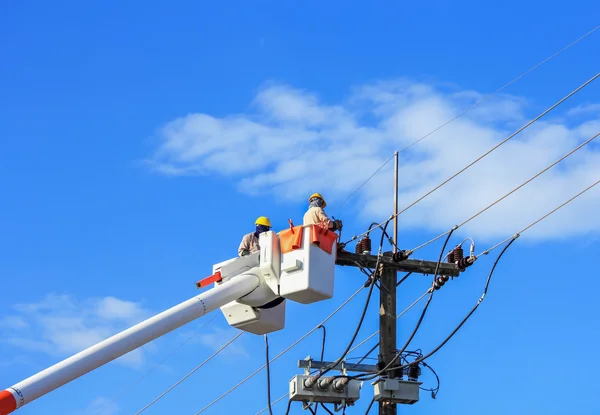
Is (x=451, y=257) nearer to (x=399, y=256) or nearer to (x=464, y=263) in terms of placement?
(x=464, y=263)

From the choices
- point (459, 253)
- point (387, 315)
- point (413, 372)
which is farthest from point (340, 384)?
point (459, 253)

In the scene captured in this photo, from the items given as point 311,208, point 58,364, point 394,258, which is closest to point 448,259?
point 394,258

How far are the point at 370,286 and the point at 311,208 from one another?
163cm

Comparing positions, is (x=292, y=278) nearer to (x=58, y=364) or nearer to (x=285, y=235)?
(x=285, y=235)

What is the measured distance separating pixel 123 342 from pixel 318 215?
4.27 metres

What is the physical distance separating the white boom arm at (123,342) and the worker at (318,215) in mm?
1428

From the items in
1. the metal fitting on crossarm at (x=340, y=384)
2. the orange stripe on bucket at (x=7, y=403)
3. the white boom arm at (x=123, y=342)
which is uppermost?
the metal fitting on crossarm at (x=340, y=384)

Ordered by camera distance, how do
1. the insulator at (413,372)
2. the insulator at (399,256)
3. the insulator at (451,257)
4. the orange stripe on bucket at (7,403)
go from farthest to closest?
the insulator at (451,257) < the insulator at (399,256) < the insulator at (413,372) < the orange stripe on bucket at (7,403)

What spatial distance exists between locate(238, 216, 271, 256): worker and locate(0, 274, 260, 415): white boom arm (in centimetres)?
97

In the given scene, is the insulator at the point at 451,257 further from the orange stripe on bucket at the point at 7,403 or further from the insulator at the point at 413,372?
the orange stripe on bucket at the point at 7,403

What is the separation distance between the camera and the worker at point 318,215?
19.6 metres

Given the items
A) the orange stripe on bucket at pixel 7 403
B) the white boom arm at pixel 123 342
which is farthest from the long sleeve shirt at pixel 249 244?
the orange stripe on bucket at pixel 7 403

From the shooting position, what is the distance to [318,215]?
19688 millimetres

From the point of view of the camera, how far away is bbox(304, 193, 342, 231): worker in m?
19.6
